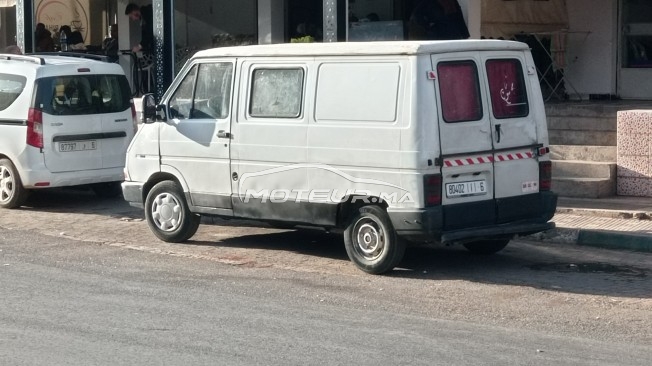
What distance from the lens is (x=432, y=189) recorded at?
995 centimetres

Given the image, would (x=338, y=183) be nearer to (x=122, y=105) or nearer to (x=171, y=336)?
(x=171, y=336)

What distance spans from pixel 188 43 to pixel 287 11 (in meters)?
3.15

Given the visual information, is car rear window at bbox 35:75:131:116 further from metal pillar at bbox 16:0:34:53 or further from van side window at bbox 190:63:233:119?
metal pillar at bbox 16:0:34:53

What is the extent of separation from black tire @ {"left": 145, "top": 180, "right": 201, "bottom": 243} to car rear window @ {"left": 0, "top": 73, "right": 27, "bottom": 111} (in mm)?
3159

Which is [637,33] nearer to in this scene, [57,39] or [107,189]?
[107,189]

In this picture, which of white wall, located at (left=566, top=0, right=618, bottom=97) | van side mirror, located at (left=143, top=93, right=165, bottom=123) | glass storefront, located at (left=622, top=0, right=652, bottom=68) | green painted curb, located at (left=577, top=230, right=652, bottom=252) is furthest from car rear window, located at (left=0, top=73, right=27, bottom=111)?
glass storefront, located at (left=622, top=0, right=652, bottom=68)

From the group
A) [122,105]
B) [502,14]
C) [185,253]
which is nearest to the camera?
[185,253]

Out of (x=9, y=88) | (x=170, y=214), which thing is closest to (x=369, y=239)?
(x=170, y=214)

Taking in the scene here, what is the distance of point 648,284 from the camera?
10.1 m

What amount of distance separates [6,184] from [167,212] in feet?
11.2

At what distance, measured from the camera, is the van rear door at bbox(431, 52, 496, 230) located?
1005cm

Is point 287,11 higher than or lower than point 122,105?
higher

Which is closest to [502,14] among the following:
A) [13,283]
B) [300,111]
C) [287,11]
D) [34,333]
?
[287,11]

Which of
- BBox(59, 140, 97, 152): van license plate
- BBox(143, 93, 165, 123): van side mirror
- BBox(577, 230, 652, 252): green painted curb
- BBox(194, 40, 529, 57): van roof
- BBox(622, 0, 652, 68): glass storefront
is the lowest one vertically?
BBox(577, 230, 652, 252): green painted curb
